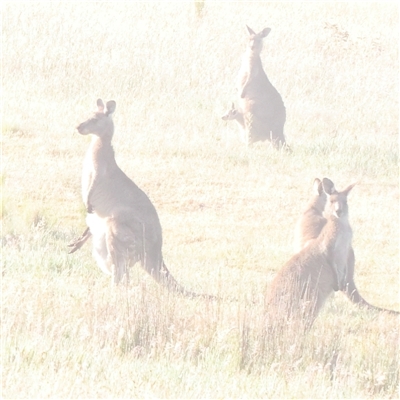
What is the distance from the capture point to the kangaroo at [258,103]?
13039 mm

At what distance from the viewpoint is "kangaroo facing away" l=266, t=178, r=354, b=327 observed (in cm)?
626

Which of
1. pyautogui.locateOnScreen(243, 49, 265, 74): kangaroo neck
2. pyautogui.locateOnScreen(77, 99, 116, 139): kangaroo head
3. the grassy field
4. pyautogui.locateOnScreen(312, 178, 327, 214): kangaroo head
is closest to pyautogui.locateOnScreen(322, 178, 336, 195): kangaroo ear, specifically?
pyautogui.locateOnScreen(312, 178, 327, 214): kangaroo head

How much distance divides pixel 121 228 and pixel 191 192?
3978 millimetres

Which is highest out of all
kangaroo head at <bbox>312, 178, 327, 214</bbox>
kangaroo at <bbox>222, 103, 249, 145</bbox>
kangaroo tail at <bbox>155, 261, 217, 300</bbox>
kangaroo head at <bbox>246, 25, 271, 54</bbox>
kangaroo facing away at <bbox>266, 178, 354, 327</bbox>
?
kangaroo head at <bbox>246, 25, 271, 54</bbox>

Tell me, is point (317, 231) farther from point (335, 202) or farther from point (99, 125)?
point (99, 125)

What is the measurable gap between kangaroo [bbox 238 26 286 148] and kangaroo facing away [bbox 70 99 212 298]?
5517mm

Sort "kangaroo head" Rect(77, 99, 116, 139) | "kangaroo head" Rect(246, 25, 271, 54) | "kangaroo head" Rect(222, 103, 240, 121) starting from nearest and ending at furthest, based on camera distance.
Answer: "kangaroo head" Rect(77, 99, 116, 139) < "kangaroo head" Rect(222, 103, 240, 121) < "kangaroo head" Rect(246, 25, 271, 54)

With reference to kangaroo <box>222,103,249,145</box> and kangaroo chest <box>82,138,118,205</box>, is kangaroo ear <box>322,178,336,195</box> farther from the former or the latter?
kangaroo <box>222,103,249,145</box>

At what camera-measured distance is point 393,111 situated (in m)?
15.7

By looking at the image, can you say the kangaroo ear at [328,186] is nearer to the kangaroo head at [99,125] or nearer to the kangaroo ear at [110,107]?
the kangaroo head at [99,125]

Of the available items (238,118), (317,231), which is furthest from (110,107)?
(238,118)

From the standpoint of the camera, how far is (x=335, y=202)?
7.24 metres

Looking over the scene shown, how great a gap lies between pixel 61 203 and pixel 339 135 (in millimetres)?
4469

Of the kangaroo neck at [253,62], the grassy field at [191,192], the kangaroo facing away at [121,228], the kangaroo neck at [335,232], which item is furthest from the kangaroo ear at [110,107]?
the kangaroo neck at [253,62]
